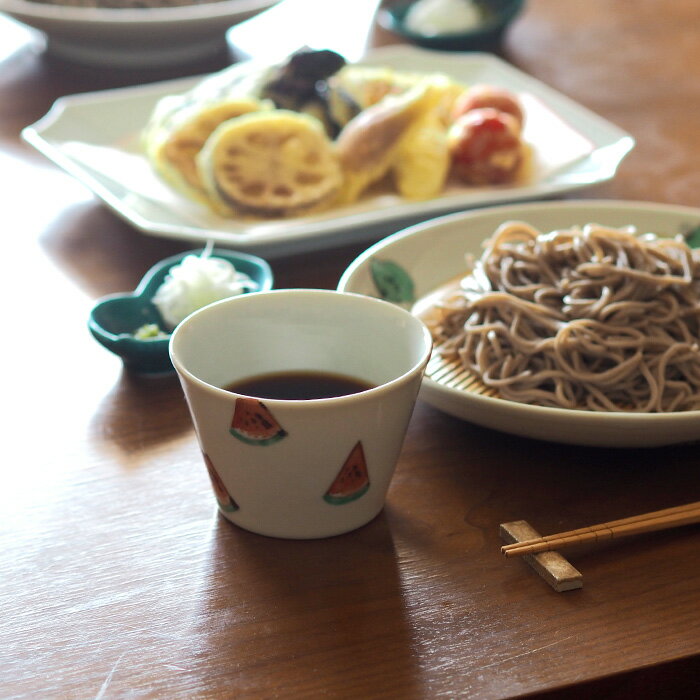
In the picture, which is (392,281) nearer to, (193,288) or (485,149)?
(193,288)

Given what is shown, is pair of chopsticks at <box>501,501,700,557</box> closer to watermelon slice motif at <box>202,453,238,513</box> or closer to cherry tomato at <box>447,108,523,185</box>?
watermelon slice motif at <box>202,453,238,513</box>

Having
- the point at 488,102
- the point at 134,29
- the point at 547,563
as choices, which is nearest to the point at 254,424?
the point at 547,563

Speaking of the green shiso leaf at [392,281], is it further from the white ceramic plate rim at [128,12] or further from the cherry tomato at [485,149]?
the white ceramic plate rim at [128,12]

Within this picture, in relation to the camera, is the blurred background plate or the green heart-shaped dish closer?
the green heart-shaped dish

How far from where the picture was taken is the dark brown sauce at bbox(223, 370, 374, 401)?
853mm

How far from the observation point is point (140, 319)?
3.71 feet

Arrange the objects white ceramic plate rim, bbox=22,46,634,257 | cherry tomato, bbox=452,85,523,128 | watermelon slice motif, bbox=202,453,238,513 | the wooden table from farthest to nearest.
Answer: cherry tomato, bbox=452,85,523,128
white ceramic plate rim, bbox=22,46,634,257
watermelon slice motif, bbox=202,453,238,513
the wooden table

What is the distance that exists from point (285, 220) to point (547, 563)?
32.1 inches

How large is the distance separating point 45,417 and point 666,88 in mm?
1687

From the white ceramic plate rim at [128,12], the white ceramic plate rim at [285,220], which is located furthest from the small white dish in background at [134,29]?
the white ceramic plate rim at [285,220]

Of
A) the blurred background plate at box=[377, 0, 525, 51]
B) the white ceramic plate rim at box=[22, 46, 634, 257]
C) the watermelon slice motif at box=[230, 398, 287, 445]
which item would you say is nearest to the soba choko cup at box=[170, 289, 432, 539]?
the watermelon slice motif at box=[230, 398, 287, 445]

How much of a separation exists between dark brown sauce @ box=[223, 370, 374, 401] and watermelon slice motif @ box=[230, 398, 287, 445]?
0.36 feet

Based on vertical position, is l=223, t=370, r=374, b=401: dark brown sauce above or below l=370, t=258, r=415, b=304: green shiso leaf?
above

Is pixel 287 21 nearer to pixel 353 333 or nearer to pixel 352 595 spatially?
pixel 353 333
